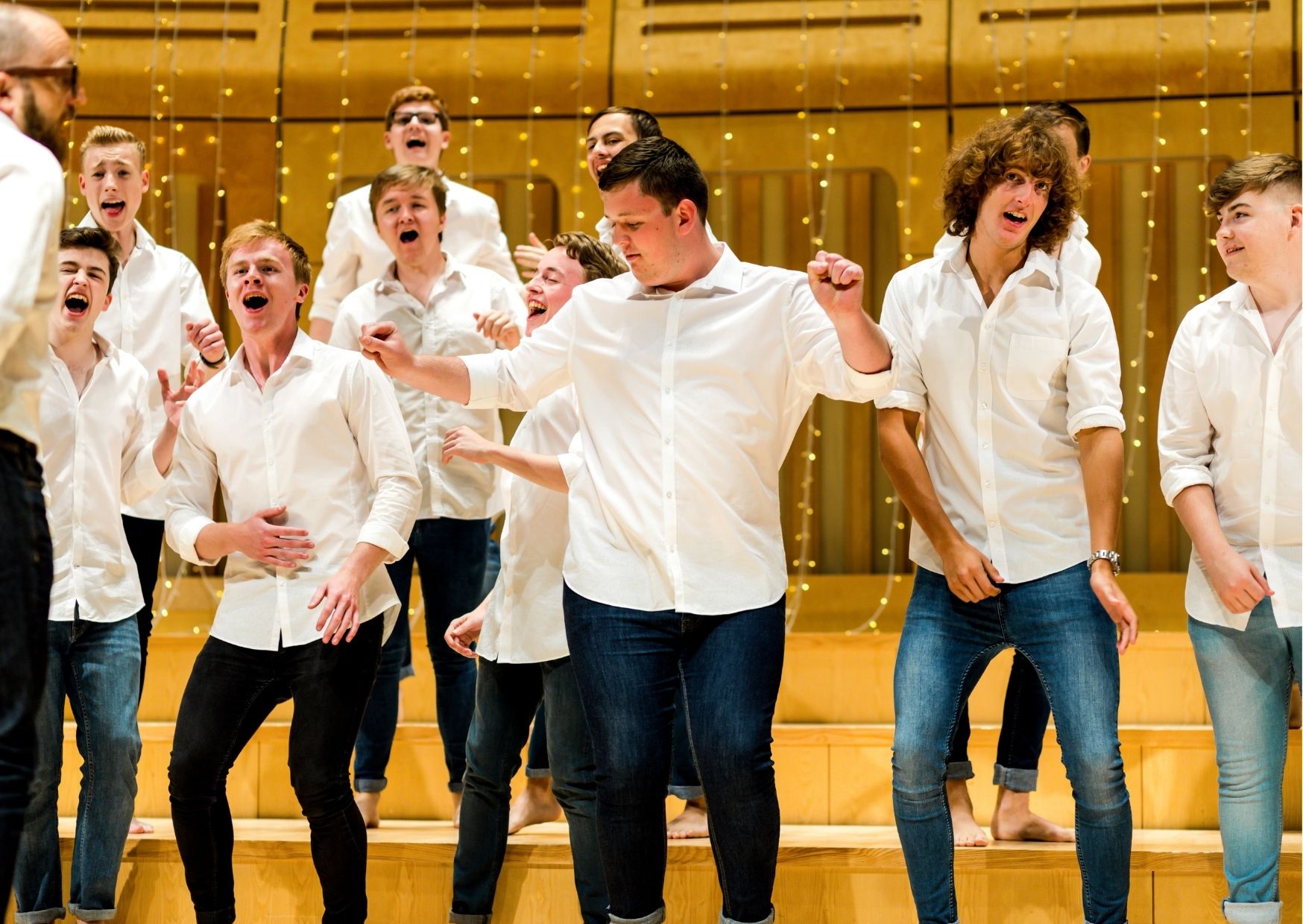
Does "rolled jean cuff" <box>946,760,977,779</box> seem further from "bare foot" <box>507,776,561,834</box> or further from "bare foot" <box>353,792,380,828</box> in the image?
"bare foot" <box>353,792,380,828</box>

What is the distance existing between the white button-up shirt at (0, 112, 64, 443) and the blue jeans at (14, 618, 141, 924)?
1.29m

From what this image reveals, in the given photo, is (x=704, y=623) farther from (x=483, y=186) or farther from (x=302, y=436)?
(x=483, y=186)

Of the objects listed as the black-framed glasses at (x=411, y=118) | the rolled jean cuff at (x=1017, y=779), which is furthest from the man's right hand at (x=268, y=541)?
the black-framed glasses at (x=411, y=118)

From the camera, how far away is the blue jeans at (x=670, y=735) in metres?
2.18

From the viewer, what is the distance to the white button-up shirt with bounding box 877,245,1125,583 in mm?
2453

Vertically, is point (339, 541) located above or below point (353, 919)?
above

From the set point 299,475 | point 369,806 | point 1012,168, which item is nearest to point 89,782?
point 369,806

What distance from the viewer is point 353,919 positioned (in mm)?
2645

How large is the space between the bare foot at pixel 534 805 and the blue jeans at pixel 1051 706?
107cm

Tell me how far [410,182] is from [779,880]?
1.84m

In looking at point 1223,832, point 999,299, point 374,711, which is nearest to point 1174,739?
point 1223,832

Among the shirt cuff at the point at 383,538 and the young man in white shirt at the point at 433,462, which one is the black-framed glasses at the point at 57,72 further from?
the young man in white shirt at the point at 433,462

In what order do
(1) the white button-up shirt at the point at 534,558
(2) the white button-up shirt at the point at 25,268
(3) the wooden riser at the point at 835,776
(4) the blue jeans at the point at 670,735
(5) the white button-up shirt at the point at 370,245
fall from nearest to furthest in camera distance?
(2) the white button-up shirt at the point at 25,268
(4) the blue jeans at the point at 670,735
(1) the white button-up shirt at the point at 534,558
(3) the wooden riser at the point at 835,776
(5) the white button-up shirt at the point at 370,245

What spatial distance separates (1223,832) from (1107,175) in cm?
306
